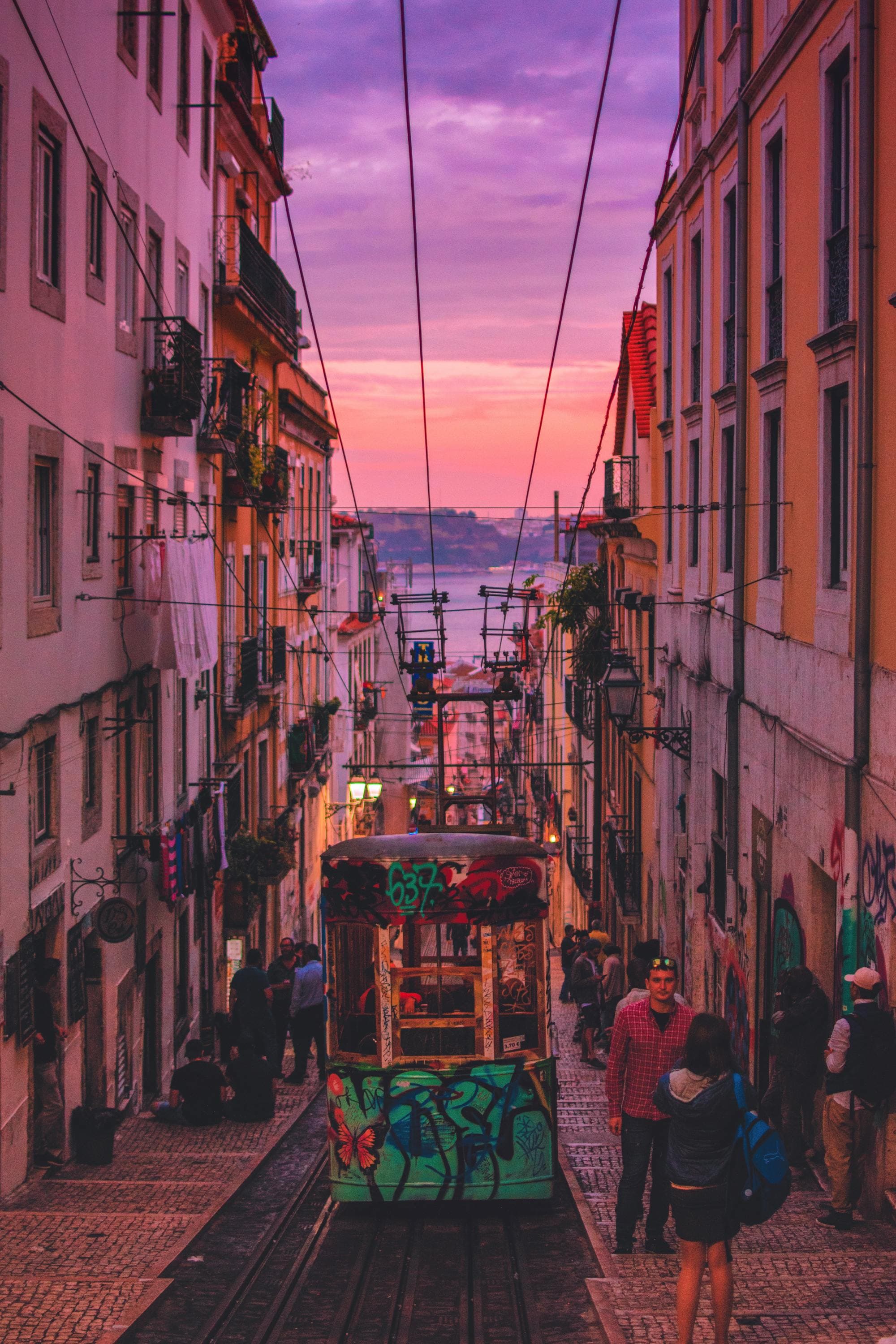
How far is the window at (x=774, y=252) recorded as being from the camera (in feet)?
46.2

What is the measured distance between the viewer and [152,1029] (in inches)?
762

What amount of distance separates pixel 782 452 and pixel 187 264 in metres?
10.9

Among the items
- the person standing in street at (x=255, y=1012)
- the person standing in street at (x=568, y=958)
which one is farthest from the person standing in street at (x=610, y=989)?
the person standing in street at (x=255, y=1012)

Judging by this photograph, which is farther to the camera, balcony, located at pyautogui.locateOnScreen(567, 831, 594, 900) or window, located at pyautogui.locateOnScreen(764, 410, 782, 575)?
balcony, located at pyautogui.locateOnScreen(567, 831, 594, 900)

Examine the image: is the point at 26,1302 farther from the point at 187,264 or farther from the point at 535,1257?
the point at 187,264

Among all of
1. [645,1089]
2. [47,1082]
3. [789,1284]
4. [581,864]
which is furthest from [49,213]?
[581,864]

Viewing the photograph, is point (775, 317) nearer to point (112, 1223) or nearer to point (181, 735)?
point (112, 1223)

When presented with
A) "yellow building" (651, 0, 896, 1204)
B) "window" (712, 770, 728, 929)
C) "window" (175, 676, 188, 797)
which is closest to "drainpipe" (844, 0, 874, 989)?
"yellow building" (651, 0, 896, 1204)

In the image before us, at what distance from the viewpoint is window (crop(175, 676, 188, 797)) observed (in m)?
20.7

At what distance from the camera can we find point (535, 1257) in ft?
30.5

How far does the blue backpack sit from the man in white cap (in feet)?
6.78

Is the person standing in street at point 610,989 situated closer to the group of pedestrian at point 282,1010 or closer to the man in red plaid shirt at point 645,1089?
the group of pedestrian at point 282,1010

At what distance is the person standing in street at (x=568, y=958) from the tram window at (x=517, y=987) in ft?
36.8

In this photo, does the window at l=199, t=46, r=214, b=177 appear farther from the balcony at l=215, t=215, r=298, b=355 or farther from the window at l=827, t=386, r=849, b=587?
the window at l=827, t=386, r=849, b=587
